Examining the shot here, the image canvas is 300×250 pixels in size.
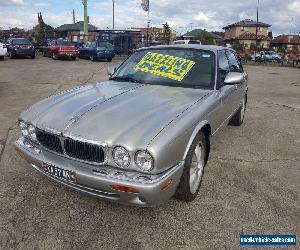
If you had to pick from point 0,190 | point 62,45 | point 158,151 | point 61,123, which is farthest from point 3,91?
point 62,45

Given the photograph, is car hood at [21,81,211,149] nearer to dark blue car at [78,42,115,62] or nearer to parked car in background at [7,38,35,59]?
dark blue car at [78,42,115,62]

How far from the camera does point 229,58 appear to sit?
5301mm

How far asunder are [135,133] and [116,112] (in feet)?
1.59

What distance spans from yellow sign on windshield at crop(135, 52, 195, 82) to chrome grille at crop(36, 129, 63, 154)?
1.77 meters

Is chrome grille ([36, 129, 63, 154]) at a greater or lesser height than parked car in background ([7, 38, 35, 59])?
lesser

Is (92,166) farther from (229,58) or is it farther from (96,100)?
(229,58)

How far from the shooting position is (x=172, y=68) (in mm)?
4285

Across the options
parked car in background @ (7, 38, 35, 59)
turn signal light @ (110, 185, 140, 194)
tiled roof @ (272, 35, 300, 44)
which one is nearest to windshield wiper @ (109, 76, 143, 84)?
turn signal light @ (110, 185, 140, 194)

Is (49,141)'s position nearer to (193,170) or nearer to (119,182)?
(119,182)

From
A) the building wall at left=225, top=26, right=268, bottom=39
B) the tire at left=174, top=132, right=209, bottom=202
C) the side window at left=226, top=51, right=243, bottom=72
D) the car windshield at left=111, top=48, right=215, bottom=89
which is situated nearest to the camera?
the tire at left=174, top=132, right=209, bottom=202

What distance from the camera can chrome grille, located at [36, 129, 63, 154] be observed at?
2996mm

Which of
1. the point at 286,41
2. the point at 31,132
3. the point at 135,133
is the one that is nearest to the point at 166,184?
the point at 135,133

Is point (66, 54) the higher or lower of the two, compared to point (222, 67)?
higher

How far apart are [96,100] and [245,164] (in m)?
2.33
